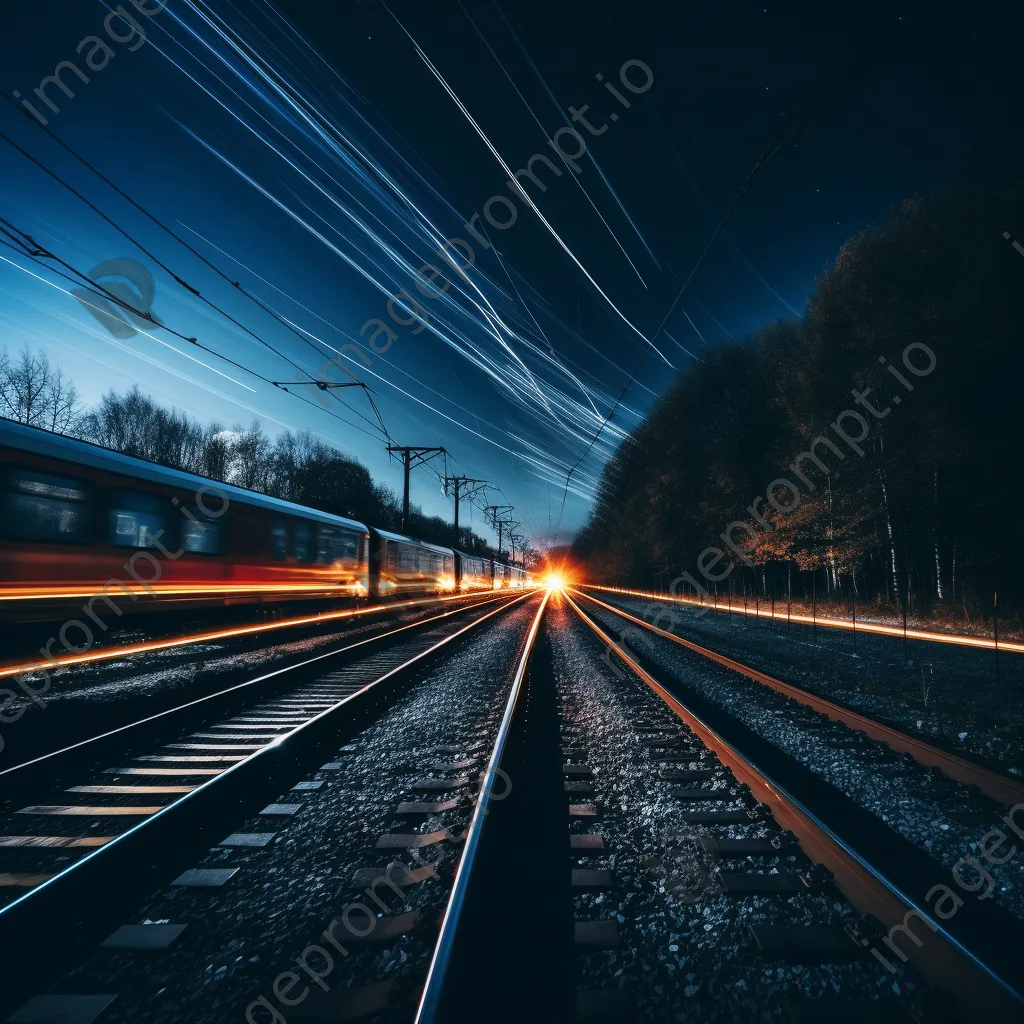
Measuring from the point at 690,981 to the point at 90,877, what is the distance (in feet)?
9.57

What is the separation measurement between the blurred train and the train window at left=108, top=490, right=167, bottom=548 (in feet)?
0.06

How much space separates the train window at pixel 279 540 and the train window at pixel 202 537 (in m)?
1.69

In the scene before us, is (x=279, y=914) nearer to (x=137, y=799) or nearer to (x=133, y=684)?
(x=137, y=799)

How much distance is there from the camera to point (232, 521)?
427 inches

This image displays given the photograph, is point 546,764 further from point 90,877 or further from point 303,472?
point 303,472

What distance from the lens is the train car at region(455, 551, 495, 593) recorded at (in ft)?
114

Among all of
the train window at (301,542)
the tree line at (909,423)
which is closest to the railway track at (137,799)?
the train window at (301,542)

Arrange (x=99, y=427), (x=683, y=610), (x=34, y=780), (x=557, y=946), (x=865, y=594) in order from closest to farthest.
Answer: (x=557, y=946)
(x=34, y=780)
(x=865, y=594)
(x=683, y=610)
(x=99, y=427)

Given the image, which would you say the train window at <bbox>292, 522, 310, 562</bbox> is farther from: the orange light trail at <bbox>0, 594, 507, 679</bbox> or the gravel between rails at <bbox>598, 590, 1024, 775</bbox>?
the gravel between rails at <bbox>598, 590, 1024, 775</bbox>

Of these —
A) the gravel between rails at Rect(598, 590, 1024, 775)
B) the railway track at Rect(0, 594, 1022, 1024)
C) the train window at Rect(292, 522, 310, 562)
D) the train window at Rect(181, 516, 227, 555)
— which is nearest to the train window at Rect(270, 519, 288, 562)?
the train window at Rect(292, 522, 310, 562)

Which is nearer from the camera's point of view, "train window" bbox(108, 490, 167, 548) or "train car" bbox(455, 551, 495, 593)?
"train window" bbox(108, 490, 167, 548)

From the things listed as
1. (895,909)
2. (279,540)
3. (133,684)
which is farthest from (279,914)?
(279,540)

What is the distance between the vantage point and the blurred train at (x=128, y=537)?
6824mm

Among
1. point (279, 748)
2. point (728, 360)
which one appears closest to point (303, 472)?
point (728, 360)
